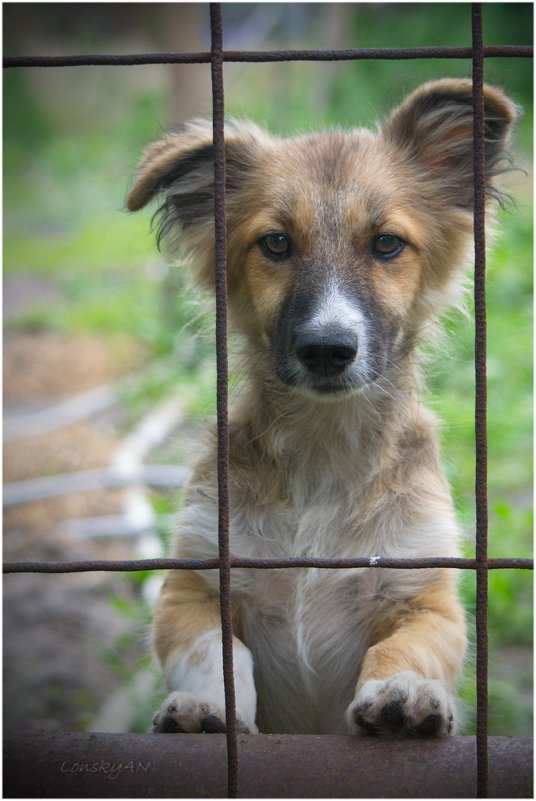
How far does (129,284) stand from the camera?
12211mm

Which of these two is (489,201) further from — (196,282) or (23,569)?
(23,569)

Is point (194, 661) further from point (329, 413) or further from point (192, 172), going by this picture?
point (192, 172)

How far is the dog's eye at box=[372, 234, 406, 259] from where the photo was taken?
3340 millimetres

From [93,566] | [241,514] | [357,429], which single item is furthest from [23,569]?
[357,429]

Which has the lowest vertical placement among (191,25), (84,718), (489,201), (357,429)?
(84,718)

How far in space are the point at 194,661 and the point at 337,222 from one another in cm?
153

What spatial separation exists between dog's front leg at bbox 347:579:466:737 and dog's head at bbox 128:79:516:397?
780 millimetres

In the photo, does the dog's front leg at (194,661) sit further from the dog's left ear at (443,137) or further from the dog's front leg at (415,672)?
the dog's left ear at (443,137)

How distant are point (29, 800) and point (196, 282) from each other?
A: 2176 mm

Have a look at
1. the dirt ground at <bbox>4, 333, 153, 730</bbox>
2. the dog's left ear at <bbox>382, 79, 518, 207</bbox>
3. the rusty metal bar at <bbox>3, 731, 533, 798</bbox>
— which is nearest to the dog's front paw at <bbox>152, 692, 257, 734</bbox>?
the rusty metal bar at <bbox>3, 731, 533, 798</bbox>

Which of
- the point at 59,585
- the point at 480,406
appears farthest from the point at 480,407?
the point at 59,585

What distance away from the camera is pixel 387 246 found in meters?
3.36

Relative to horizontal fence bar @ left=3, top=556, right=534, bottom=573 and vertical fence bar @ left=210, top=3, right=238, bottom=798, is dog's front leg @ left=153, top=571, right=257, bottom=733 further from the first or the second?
horizontal fence bar @ left=3, top=556, right=534, bottom=573

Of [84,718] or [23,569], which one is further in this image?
[84,718]
